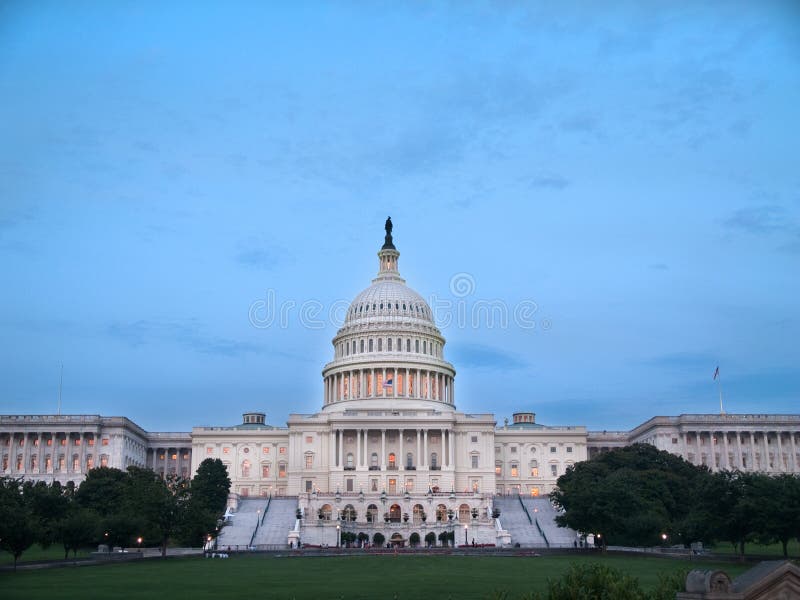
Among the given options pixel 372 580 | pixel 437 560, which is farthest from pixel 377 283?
pixel 372 580

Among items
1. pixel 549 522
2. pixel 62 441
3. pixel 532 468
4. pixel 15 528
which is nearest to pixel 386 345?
pixel 532 468

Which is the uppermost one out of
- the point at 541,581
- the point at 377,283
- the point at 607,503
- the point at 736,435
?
the point at 377,283

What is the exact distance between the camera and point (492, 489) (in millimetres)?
132625

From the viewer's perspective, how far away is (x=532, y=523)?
109m

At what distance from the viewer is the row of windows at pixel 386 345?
146 m

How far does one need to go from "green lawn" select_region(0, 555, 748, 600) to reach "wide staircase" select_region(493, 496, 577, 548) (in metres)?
29.5

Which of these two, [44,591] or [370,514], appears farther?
[370,514]

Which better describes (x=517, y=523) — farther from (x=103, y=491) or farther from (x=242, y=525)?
(x=103, y=491)

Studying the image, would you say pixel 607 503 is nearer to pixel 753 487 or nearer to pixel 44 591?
pixel 753 487

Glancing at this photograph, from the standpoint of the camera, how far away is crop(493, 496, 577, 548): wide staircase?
3971 inches

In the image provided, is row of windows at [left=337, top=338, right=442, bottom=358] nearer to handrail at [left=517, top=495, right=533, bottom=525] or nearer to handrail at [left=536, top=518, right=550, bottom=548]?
handrail at [left=517, top=495, right=533, bottom=525]

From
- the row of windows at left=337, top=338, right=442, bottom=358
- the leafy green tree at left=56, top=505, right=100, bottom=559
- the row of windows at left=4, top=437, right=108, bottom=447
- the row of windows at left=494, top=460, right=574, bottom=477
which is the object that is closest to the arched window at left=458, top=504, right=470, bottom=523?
the row of windows at left=494, top=460, right=574, bottom=477

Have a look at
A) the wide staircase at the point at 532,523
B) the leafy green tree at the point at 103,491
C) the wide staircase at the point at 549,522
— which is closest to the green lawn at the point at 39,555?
the leafy green tree at the point at 103,491

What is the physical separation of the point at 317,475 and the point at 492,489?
25162 mm
